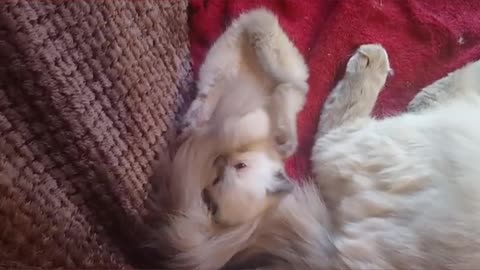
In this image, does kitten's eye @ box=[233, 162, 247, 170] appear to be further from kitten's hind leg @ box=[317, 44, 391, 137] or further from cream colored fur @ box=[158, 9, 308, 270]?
kitten's hind leg @ box=[317, 44, 391, 137]

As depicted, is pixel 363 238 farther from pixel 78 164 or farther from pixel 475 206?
pixel 78 164

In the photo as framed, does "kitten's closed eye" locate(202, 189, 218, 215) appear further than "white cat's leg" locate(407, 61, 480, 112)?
No

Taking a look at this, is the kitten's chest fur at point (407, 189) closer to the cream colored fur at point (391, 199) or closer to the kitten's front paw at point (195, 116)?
the cream colored fur at point (391, 199)

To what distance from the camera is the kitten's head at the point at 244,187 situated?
1038 mm

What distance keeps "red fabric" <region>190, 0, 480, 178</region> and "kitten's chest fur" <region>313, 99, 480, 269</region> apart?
0.17 meters

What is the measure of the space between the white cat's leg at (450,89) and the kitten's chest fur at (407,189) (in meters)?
0.06

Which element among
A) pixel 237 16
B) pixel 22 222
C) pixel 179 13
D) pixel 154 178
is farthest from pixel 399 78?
pixel 22 222

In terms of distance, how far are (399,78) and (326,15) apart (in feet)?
0.63

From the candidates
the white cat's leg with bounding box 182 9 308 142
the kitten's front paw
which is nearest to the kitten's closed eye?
the kitten's front paw

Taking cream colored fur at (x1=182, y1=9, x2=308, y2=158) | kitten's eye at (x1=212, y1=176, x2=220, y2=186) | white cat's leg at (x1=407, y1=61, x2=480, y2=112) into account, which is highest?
white cat's leg at (x1=407, y1=61, x2=480, y2=112)

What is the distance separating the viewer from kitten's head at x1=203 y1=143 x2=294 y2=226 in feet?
3.41

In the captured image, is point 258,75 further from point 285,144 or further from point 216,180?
point 216,180

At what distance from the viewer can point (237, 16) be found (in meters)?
1.33

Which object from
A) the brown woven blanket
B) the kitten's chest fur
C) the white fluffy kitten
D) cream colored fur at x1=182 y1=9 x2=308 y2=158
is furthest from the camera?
cream colored fur at x1=182 y1=9 x2=308 y2=158
